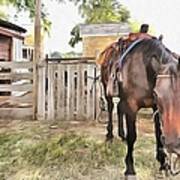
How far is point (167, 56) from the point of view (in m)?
2.79

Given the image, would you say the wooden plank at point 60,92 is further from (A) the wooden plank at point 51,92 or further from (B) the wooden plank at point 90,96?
(B) the wooden plank at point 90,96

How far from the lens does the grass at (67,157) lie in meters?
A: 3.67

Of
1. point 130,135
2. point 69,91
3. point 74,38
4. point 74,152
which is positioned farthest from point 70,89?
point 74,38

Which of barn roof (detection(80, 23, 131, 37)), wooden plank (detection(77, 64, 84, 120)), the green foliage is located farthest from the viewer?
the green foliage

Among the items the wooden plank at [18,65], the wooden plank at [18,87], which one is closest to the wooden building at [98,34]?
the wooden plank at [18,87]

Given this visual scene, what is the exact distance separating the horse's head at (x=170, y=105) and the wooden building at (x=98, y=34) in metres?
11.9

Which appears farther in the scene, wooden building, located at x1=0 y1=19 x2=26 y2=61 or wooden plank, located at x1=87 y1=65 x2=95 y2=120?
wooden building, located at x1=0 y1=19 x2=26 y2=61

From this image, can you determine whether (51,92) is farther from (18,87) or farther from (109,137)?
(109,137)

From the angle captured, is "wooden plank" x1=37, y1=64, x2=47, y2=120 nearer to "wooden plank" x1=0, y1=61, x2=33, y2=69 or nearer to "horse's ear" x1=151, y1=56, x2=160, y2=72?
"wooden plank" x1=0, y1=61, x2=33, y2=69

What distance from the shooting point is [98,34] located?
47.1 ft

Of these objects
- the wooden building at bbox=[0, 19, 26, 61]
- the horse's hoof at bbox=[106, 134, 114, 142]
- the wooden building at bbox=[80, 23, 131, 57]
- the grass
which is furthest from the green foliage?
the horse's hoof at bbox=[106, 134, 114, 142]

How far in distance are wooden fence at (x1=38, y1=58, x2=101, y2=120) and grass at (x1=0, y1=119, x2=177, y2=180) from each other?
4.04ft

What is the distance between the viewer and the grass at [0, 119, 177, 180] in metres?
3.67

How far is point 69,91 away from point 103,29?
25.5 feet
